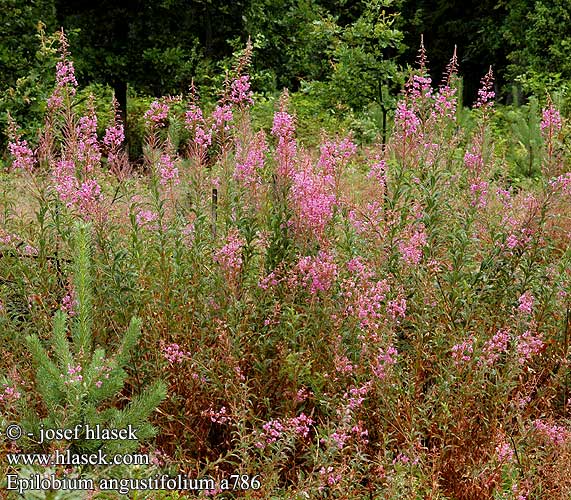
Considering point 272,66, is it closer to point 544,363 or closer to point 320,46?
point 320,46

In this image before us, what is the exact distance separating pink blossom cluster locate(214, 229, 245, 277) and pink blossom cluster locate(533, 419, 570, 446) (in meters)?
1.63

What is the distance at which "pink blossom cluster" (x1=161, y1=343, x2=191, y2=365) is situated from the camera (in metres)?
3.67

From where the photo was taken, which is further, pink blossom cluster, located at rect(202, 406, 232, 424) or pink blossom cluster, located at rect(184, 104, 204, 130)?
pink blossom cluster, located at rect(184, 104, 204, 130)

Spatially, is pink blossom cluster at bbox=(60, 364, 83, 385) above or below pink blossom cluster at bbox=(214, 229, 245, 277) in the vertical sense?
below

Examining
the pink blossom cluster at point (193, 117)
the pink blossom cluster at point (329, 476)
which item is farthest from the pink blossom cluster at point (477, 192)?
the pink blossom cluster at point (329, 476)

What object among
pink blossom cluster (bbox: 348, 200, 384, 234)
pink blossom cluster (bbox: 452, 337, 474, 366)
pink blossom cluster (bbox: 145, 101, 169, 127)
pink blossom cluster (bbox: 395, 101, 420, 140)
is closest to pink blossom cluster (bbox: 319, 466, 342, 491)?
pink blossom cluster (bbox: 452, 337, 474, 366)

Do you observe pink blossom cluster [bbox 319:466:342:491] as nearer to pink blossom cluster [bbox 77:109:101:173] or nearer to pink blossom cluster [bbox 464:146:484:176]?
pink blossom cluster [bbox 464:146:484:176]

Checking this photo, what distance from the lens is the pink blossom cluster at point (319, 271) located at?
12.3 feet

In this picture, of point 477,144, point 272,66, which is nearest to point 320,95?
point 272,66

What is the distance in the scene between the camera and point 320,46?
53.1ft

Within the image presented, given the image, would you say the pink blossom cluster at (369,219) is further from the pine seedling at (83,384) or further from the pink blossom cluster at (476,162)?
the pine seedling at (83,384)

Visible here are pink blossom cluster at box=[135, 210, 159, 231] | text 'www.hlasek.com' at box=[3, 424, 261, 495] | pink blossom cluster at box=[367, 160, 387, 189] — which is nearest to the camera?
text 'www.hlasek.com' at box=[3, 424, 261, 495]

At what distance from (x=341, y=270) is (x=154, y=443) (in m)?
1.37

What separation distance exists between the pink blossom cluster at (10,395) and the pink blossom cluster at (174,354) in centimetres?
69
